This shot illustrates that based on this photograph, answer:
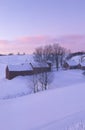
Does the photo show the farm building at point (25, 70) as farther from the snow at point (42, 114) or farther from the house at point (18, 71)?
the snow at point (42, 114)

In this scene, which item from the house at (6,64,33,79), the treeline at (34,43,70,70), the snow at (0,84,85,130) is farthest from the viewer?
the treeline at (34,43,70,70)

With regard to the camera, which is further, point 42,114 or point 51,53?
point 51,53

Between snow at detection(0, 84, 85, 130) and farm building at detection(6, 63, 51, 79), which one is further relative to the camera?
farm building at detection(6, 63, 51, 79)

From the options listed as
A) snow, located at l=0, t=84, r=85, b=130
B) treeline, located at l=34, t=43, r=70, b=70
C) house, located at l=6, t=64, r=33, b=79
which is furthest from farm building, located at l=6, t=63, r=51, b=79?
snow, located at l=0, t=84, r=85, b=130

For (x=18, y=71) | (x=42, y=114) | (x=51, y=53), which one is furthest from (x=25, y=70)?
(x=42, y=114)

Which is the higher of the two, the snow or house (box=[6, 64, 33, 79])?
the snow

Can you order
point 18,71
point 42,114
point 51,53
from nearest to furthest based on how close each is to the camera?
point 42,114, point 18,71, point 51,53

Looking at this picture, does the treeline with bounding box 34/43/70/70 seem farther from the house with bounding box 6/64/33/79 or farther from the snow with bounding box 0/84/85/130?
the snow with bounding box 0/84/85/130

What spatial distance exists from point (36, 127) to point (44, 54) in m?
76.4

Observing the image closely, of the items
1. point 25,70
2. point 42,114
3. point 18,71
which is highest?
point 42,114

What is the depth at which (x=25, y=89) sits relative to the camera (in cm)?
3709

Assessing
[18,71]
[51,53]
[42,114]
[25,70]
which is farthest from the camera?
[51,53]

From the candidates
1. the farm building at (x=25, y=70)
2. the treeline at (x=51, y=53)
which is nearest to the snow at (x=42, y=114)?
the farm building at (x=25, y=70)

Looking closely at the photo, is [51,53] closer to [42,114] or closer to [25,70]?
[25,70]
